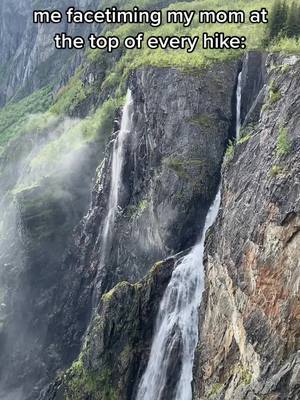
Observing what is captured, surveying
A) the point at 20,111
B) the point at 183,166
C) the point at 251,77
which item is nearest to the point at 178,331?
the point at 183,166

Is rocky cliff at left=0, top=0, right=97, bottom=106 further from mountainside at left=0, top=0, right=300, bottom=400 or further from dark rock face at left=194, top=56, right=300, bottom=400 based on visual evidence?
dark rock face at left=194, top=56, right=300, bottom=400

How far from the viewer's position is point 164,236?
37062 mm

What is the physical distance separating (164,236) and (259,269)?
47.9ft

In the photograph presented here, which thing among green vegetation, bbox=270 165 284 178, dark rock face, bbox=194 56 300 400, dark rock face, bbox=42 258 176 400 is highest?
green vegetation, bbox=270 165 284 178

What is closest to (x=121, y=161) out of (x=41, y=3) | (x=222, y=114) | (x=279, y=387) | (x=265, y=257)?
(x=222, y=114)

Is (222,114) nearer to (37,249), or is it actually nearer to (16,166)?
(37,249)

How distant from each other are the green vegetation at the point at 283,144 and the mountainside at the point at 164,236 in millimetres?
55

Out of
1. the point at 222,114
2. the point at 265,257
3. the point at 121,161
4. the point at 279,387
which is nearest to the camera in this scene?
the point at 279,387

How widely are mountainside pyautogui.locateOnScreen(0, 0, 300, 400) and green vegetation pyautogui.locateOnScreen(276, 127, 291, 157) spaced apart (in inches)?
2.2

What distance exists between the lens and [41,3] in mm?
132000

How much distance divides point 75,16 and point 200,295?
92.7ft

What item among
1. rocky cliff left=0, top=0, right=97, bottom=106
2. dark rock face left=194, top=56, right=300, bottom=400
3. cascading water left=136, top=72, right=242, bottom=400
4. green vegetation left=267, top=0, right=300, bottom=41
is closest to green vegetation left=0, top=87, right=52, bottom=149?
rocky cliff left=0, top=0, right=97, bottom=106

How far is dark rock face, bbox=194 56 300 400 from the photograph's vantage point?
20.9m

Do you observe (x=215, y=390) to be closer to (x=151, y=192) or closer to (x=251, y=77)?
(x=151, y=192)
